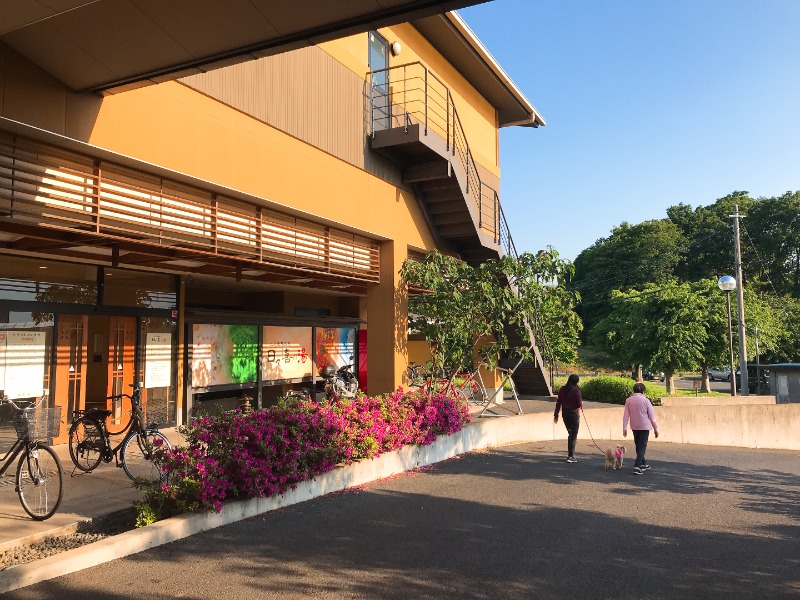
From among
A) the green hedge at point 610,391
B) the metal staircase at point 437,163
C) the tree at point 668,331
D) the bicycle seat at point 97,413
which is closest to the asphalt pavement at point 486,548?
the bicycle seat at point 97,413

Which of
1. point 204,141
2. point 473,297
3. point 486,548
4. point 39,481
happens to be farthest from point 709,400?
point 39,481

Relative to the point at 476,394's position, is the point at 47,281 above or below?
above

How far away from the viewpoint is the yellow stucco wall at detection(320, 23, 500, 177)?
12188mm

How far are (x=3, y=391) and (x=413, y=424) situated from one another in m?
6.18

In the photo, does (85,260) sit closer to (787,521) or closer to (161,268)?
(161,268)

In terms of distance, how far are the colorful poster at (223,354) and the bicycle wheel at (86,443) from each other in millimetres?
4405

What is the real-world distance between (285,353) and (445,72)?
28.1 ft

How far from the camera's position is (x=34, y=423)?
625 cm

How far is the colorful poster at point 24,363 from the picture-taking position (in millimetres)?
9062

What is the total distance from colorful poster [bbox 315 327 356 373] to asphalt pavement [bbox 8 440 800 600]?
8.18 metres

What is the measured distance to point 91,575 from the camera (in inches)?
189

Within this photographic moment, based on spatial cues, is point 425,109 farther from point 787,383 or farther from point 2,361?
point 787,383

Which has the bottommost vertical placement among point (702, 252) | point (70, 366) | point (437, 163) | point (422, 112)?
point (70, 366)

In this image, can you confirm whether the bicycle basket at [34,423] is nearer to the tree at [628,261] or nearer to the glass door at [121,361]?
the glass door at [121,361]
